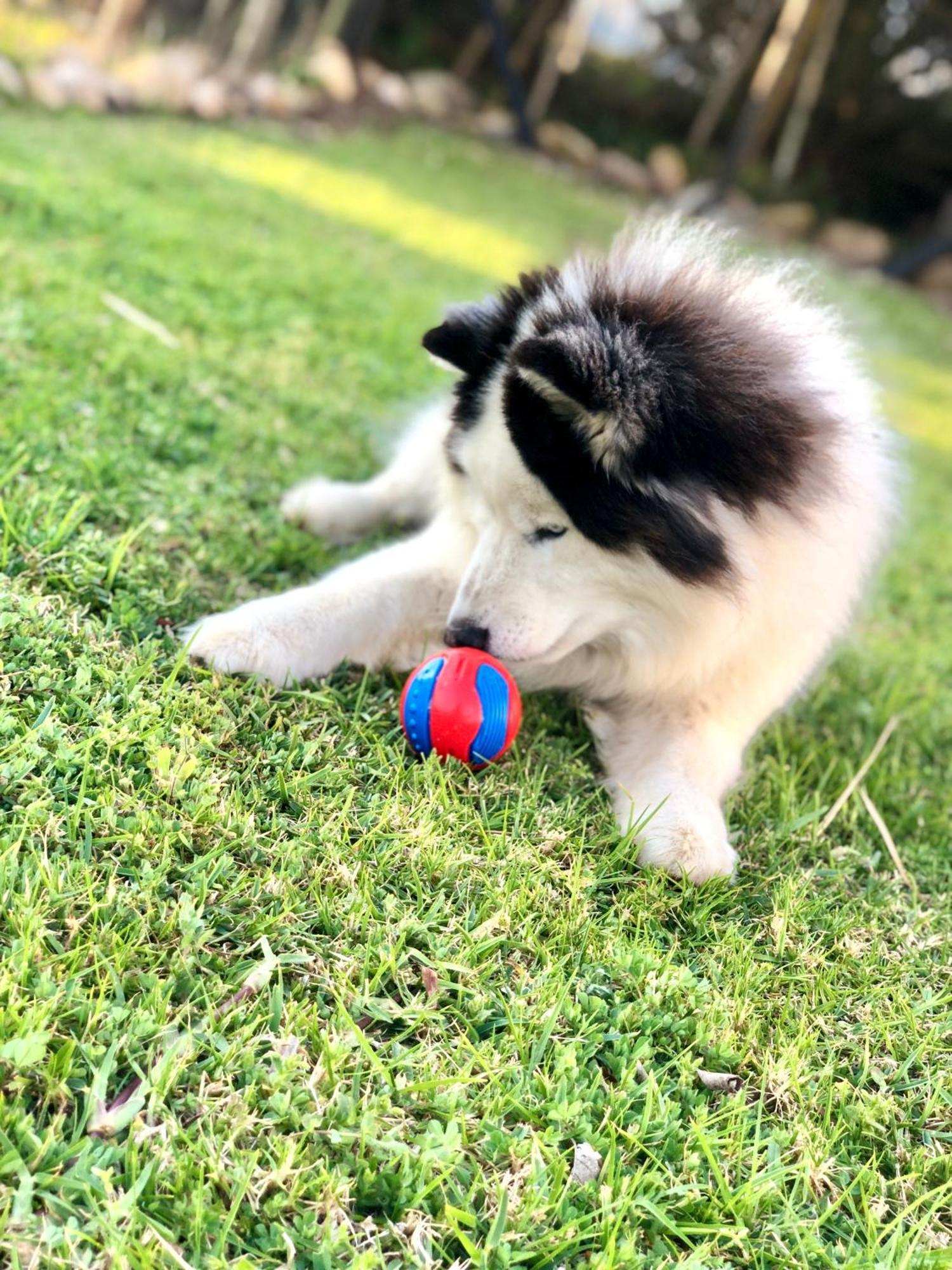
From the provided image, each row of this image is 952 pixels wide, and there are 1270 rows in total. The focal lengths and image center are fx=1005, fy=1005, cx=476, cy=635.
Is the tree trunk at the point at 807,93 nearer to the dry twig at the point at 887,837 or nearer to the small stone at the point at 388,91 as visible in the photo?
the small stone at the point at 388,91

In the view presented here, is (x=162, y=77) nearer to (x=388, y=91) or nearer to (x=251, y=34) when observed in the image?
(x=251, y=34)

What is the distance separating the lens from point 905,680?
3754mm

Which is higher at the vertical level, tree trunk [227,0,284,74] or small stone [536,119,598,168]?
small stone [536,119,598,168]

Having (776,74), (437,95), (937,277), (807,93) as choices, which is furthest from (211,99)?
(937,277)

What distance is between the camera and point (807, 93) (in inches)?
635

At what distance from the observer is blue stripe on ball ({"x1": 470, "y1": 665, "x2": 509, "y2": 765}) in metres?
2.32

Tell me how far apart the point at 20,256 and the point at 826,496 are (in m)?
3.85

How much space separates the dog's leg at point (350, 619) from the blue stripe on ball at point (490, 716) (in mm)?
407

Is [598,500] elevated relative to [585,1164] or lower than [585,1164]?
elevated

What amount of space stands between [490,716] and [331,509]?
4.42 ft

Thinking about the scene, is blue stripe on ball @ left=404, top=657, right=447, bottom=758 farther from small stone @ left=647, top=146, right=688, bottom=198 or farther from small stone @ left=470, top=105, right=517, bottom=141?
small stone @ left=647, top=146, right=688, bottom=198

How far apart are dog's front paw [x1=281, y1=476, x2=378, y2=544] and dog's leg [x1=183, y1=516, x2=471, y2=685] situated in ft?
1.73

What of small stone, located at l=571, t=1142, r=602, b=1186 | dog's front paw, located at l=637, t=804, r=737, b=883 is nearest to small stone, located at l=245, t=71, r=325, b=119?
dog's front paw, located at l=637, t=804, r=737, b=883

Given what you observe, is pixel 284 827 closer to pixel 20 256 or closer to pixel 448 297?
pixel 20 256
